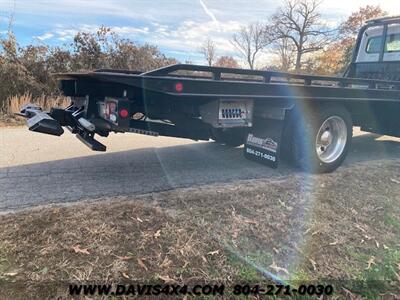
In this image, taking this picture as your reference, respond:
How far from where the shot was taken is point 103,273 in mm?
2369

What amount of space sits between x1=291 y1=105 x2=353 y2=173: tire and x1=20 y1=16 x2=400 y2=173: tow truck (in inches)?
0.5

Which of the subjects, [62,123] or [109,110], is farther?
[62,123]

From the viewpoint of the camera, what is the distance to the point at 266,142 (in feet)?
15.5

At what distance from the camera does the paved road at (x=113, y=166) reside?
3844 mm

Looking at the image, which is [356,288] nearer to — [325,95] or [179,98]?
[179,98]

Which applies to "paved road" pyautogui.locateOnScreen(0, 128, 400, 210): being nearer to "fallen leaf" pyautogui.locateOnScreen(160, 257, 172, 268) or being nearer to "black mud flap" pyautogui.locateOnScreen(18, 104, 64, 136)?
"black mud flap" pyautogui.locateOnScreen(18, 104, 64, 136)

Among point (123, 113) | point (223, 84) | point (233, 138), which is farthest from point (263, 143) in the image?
point (123, 113)

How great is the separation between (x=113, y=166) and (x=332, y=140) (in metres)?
3.12

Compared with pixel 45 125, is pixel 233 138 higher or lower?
lower

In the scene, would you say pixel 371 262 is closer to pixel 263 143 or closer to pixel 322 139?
pixel 263 143

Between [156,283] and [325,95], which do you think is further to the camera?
[325,95]

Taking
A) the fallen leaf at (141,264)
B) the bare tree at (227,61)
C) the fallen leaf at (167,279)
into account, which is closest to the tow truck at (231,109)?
the fallen leaf at (141,264)

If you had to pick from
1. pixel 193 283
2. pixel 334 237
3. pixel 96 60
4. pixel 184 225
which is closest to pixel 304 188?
pixel 334 237

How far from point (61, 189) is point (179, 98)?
5.29 ft
